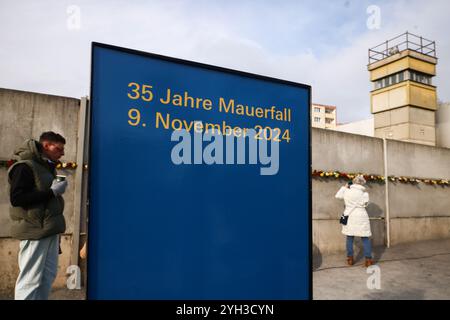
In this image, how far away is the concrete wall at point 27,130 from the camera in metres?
4.25

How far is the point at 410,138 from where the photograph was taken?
15.1m

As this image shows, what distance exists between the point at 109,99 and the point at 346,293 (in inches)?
171

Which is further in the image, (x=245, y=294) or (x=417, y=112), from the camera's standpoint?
(x=417, y=112)

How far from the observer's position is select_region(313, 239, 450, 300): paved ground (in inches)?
176

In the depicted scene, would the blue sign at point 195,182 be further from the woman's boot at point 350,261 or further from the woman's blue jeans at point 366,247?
the woman's boot at point 350,261

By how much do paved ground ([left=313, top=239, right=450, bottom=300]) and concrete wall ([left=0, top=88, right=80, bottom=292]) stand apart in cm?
368

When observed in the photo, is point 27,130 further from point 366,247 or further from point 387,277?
point 387,277

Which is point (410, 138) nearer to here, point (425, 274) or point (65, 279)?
point (425, 274)

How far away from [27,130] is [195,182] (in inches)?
157

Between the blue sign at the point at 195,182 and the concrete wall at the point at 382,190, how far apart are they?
511cm

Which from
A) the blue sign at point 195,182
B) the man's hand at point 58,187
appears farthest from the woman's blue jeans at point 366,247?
the man's hand at point 58,187

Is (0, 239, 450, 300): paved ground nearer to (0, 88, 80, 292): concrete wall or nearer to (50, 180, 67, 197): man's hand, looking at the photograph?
(0, 88, 80, 292): concrete wall

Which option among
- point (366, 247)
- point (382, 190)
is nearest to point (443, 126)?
point (382, 190)
